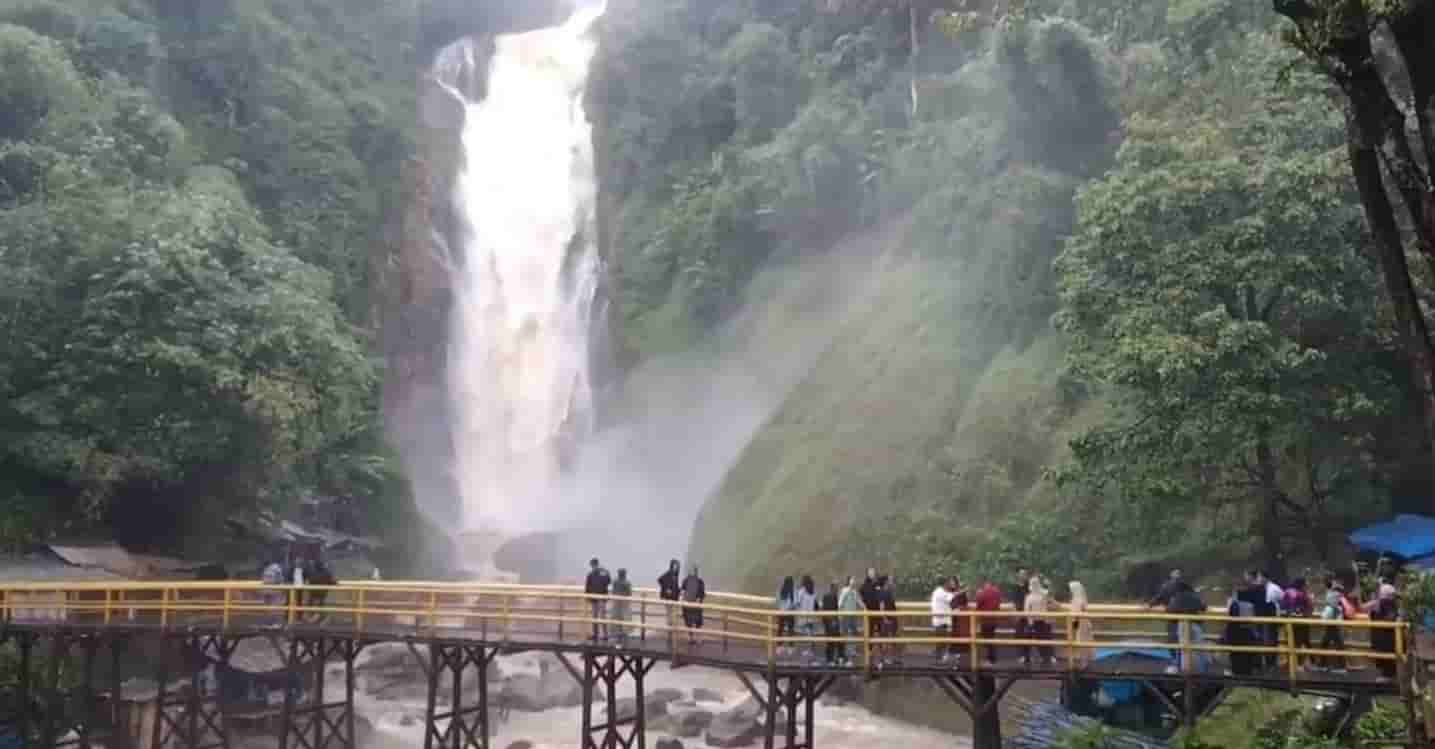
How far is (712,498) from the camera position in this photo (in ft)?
119

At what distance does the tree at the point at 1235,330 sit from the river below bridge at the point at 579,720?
6.40 metres

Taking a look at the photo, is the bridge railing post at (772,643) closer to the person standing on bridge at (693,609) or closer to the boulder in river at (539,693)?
the person standing on bridge at (693,609)

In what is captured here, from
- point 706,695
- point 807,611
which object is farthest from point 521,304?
point 807,611

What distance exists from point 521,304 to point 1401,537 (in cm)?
4002

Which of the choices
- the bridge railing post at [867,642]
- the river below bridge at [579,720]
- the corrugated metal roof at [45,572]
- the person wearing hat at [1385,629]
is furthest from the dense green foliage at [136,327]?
the person wearing hat at [1385,629]

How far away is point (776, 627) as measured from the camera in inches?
669

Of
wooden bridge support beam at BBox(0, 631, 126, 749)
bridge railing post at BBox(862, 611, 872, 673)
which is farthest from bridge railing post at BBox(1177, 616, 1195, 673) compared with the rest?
wooden bridge support beam at BBox(0, 631, 126, 749)

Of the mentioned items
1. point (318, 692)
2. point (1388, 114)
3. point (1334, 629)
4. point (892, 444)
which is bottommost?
point (318, 692)

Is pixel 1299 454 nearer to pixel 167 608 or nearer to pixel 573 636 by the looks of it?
pixel 573 636

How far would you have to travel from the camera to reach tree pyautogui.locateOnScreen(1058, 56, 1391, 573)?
64.9ft

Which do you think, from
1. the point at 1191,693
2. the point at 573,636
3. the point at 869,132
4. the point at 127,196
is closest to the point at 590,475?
the point at 869,132

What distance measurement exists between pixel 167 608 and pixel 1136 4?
99.0 ft

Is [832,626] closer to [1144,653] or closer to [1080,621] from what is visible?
[1080,621]

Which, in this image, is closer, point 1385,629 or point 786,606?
point 1385,629
